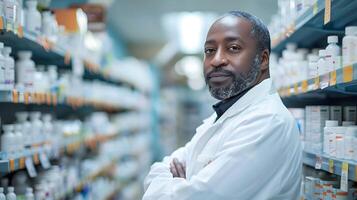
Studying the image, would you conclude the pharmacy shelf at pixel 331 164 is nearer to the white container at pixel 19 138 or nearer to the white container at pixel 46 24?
the white container at pixel 19 138

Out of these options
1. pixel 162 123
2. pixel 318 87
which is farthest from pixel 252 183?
pixel 162 123

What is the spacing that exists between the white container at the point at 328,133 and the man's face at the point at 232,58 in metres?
0.49

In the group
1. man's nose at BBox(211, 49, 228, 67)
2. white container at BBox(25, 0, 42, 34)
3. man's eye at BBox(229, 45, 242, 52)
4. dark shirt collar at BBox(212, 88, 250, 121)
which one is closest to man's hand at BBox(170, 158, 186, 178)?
dark shirt collar at BBox(212, 88, 250, 121)

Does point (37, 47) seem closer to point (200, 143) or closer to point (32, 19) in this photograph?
point (32, 19)

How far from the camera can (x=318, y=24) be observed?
286 cm

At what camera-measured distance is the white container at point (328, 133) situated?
2.36 m

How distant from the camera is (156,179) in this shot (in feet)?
7.47

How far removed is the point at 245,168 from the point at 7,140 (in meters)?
1.62

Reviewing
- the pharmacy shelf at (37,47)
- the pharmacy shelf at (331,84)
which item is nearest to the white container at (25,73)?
the pharmacy shelf at (37,47)

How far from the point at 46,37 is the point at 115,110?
192 inches

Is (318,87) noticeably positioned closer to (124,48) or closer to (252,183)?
(252,183)

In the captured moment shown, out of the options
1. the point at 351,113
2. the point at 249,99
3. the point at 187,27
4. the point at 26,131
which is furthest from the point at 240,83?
the point at 187,27

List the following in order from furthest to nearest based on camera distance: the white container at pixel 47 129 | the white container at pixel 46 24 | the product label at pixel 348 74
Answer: the white container at pixel 47 129 < the white container at pixel 46 24 < the product label at pixel 348 74

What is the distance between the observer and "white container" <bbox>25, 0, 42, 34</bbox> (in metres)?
3.08
